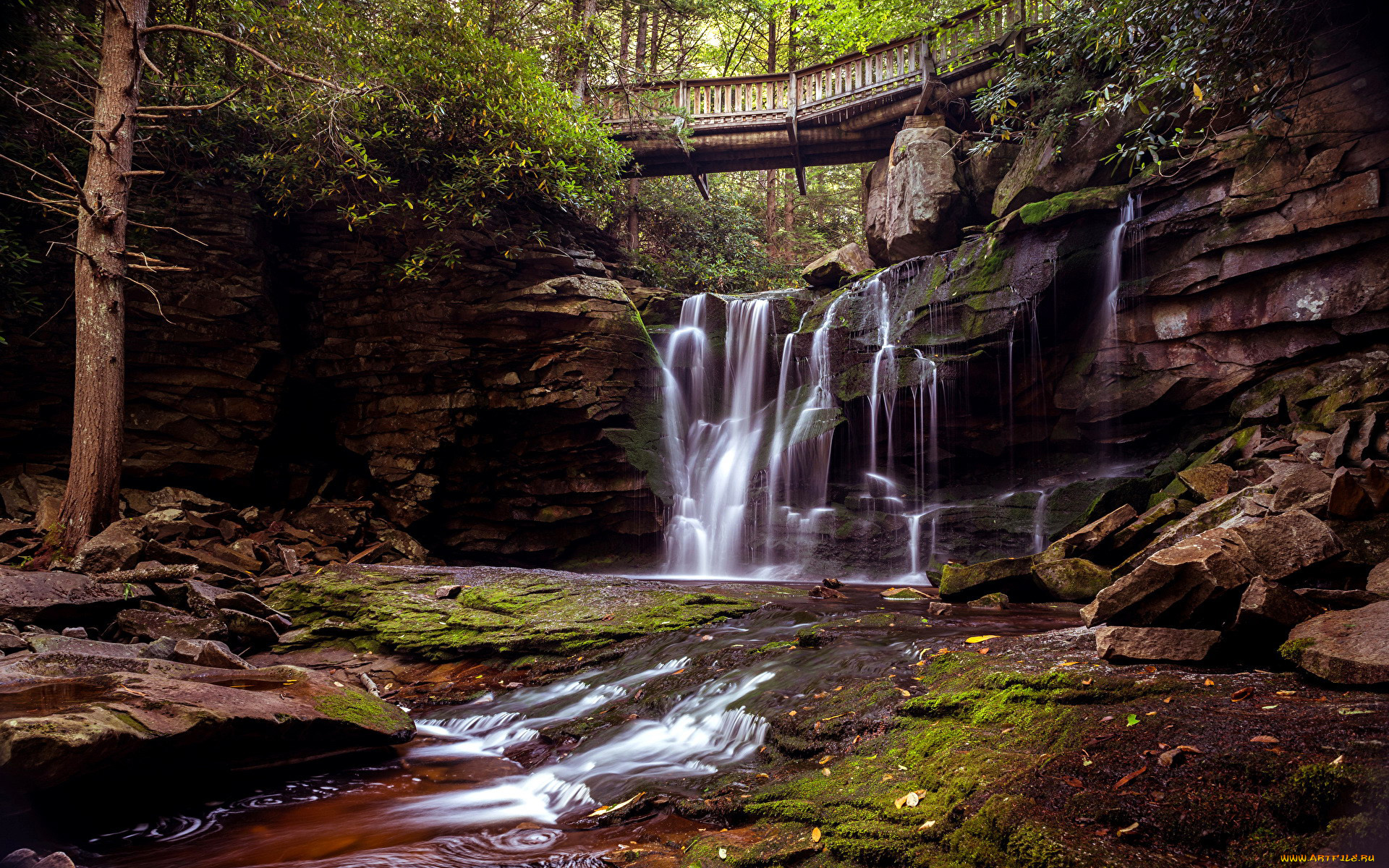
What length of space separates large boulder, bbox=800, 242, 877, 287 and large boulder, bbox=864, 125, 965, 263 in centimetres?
96

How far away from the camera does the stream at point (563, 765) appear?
324cm

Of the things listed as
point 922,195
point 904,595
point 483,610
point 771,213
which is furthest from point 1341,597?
point 771,213

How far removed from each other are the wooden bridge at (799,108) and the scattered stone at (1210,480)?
971 cm

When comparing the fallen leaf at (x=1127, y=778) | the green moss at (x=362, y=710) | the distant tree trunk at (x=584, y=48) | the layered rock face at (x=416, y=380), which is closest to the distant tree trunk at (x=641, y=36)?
the distant tree trunk at (x=584, y=48)

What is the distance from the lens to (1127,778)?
93.0 inches

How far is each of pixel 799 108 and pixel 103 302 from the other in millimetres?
13494

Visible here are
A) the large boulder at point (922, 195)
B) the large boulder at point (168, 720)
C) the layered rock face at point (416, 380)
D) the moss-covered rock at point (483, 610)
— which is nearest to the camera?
the large boulder at point (168, 720)

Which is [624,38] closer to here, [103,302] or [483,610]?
[103,302]

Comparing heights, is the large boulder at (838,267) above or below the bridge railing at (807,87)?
below

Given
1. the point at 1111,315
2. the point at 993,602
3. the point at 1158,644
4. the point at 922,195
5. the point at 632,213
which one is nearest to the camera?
the point at 1158,644

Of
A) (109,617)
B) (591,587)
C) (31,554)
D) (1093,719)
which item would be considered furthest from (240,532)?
(1093,719)

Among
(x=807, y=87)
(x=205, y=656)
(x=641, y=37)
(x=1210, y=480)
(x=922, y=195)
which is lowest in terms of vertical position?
(x=205, y=656)

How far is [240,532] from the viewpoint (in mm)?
10836

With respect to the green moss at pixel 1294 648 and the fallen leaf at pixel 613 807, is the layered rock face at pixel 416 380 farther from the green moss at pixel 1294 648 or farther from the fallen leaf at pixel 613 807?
the green moss at pixel 1294 648
